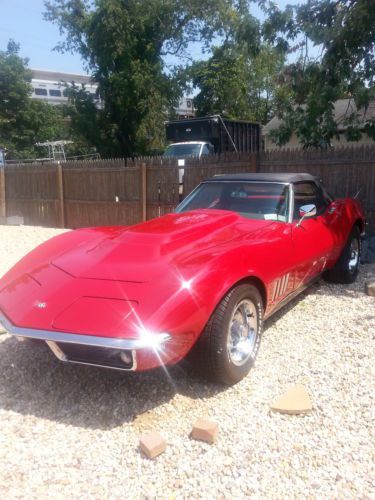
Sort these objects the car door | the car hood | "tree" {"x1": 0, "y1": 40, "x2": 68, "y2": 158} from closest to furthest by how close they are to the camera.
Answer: the car hood < the car door < "tree" {"x1": 0, "y1": 40, "x2": 68, "y2": 158}

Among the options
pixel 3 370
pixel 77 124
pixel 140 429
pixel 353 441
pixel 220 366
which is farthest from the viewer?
pixel 77 124

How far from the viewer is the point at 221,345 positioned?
2.82 metres

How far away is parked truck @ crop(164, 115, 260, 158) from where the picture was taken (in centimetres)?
1356

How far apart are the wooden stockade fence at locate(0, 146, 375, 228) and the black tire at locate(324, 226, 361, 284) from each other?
2192 millimetres

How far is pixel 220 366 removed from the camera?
113 inches

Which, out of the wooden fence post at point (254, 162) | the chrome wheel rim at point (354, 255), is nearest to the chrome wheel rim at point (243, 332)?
the chrome wheel rim at point (354, 255)

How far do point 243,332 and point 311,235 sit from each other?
152cm

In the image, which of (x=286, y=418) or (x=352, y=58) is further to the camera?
(x=352, y=58)

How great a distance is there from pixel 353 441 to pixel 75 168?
33.0ft

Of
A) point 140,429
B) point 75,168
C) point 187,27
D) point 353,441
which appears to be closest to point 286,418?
point 353,441

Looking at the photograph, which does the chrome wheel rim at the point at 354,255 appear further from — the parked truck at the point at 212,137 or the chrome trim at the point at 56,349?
the parked truck at the point at 212,137

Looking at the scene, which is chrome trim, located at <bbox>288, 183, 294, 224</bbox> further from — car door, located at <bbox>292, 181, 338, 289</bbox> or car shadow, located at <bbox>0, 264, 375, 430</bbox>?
car shadow, located at <bbox>0, 264, 375, 430</bbox>

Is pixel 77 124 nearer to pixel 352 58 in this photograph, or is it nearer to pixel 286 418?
pixel 352 58

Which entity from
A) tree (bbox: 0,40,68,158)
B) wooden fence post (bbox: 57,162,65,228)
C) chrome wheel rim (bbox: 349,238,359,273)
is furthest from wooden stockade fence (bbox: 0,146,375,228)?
tree (bbox: 0,40,68,158)
